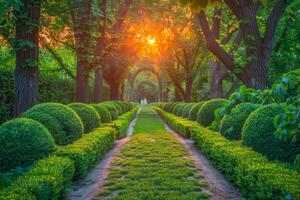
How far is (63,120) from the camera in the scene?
24.5ft

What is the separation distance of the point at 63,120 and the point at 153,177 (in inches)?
106

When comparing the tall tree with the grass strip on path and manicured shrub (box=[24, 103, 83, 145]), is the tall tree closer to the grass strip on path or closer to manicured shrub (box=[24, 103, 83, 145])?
the grass strip on path

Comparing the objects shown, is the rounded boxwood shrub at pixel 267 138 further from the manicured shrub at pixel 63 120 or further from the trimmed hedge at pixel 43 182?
the manicured shrub at pixel 63 120

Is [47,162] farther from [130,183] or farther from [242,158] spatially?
[242,158]

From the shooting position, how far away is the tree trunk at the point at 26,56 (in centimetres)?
701

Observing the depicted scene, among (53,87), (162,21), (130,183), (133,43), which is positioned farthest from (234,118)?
(133,43)

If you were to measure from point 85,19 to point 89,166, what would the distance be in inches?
245

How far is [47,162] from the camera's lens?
483cm

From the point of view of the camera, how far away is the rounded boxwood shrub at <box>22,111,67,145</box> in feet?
Result: 22.4

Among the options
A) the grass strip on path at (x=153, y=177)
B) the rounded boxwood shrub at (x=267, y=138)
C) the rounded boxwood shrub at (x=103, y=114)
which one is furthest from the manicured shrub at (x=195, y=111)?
the rounded boxwood shrub at (x=267, y=138)

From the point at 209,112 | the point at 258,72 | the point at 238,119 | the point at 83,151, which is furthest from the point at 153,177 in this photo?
the point at 209,112

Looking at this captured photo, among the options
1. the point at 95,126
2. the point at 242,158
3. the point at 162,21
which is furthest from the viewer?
the point at 162,21

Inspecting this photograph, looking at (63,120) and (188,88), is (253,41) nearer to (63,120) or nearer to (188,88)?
(63,120)

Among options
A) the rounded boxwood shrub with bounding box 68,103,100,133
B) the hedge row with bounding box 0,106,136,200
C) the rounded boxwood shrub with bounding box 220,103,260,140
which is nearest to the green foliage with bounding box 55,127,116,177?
the hedge row with bounding box 0,106,136,200
